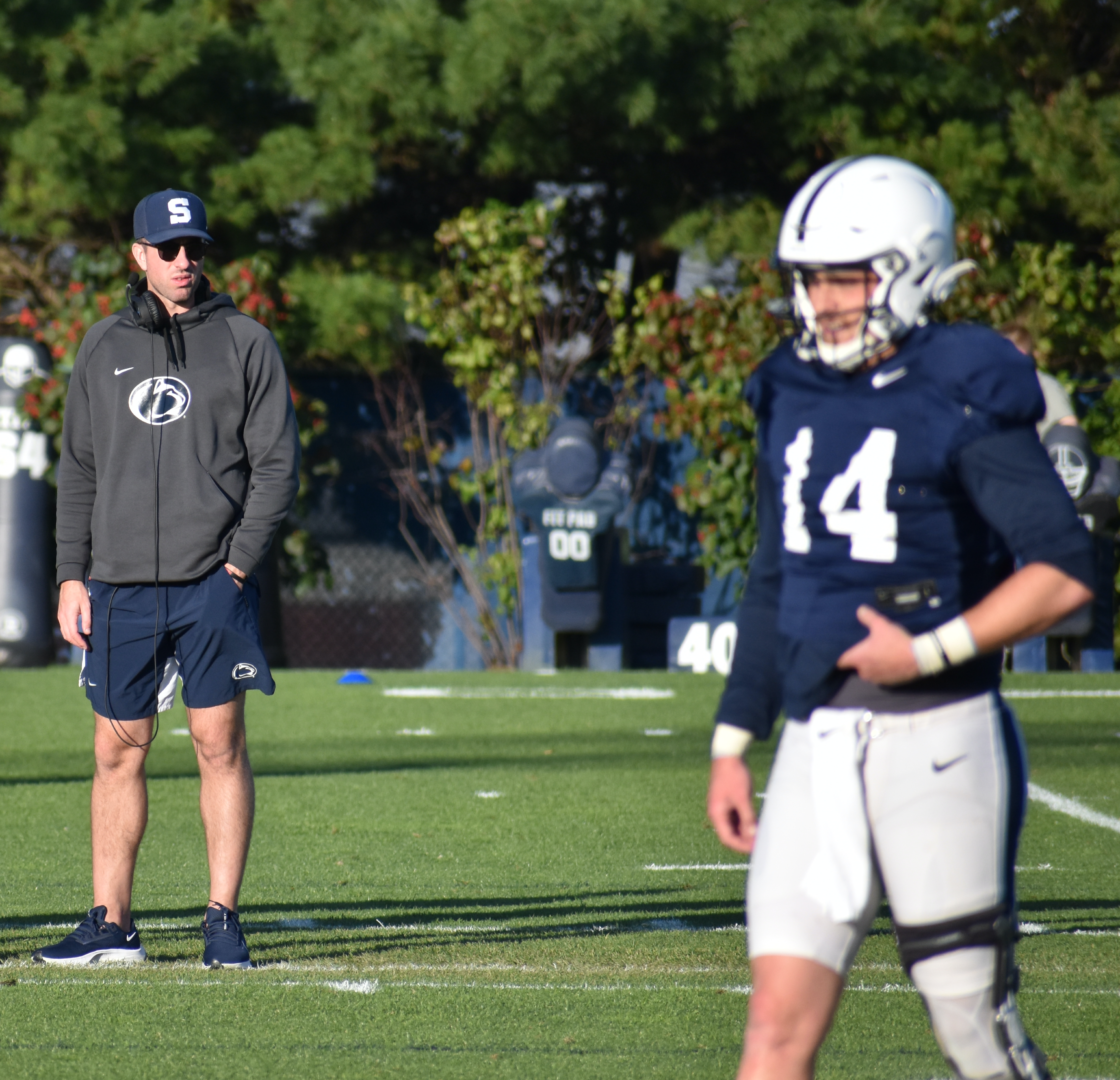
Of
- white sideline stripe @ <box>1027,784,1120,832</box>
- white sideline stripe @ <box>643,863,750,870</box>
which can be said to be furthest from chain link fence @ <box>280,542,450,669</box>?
white sideline stripe @ <box>643,863,750,870</box>

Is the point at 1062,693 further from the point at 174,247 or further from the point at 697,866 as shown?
the point at 174,247

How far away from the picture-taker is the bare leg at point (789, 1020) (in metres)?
2.37

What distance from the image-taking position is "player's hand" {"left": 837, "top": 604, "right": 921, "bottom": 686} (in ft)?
7.79

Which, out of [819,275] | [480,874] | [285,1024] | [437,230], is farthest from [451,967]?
[437,230]

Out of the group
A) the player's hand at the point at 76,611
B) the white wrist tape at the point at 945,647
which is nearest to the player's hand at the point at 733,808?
the white wrist tape at the point at 945,647

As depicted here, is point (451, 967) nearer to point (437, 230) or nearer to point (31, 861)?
point (31, 861)

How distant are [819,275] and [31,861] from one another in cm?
407

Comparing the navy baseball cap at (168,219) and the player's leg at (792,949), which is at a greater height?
the navy baseball cap at (168,219)

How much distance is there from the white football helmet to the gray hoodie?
2.08 meters

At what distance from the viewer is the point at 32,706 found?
10.0 meters

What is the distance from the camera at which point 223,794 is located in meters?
4.28

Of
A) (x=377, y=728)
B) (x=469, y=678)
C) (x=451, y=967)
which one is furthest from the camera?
(x=469, y=678)

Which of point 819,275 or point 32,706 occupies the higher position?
point 819,275

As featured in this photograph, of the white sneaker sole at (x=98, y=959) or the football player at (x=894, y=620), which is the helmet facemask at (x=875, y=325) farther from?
the white sneaker sole at (x=98, y=959)
